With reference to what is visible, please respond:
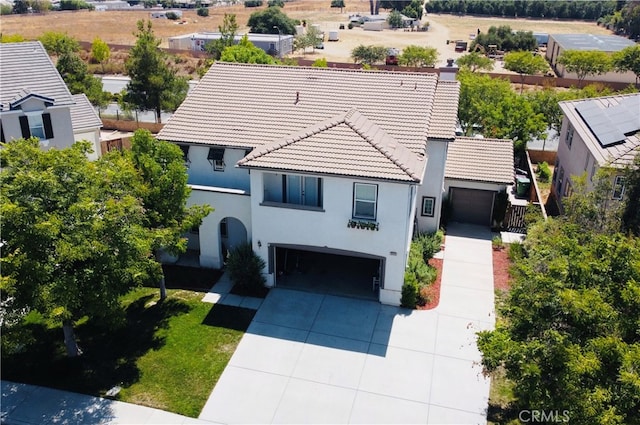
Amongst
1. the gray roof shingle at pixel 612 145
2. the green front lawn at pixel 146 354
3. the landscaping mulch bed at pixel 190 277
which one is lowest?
the landscaping mulch bed at pixel 190 277

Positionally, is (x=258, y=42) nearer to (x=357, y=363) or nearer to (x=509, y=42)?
(x=509, y=42)

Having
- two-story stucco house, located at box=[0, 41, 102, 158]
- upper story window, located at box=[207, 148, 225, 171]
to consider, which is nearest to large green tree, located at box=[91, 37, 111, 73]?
two-story stucco house, located at box=[0, 41, 102, 158]

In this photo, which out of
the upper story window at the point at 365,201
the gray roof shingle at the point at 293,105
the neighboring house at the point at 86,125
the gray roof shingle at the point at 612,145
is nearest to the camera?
the upper story window at the point at 365,201


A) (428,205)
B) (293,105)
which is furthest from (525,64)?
(293,105)

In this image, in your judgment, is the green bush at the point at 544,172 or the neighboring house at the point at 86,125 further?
the green bush at the point at 544,172

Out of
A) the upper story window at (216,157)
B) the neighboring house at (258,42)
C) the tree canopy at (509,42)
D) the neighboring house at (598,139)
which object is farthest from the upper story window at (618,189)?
the tree canopy at (509,42)

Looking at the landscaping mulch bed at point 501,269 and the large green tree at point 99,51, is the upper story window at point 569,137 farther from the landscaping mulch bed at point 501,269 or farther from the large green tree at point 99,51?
the large green tree at point 99,51

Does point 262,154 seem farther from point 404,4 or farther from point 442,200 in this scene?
point 404,4

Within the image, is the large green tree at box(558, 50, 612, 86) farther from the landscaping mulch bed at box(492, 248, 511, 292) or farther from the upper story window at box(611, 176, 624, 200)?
the landscaping mulch bed at box(492, 248, 511, 292)
